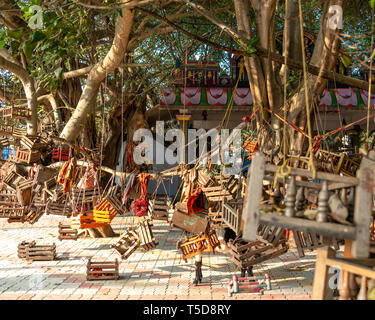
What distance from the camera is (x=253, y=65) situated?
280 inches

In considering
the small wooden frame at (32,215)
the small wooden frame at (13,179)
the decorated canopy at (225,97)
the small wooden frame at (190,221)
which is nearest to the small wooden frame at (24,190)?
the small wooden frame at (13,179)

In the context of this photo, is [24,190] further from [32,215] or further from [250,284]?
[250,284]

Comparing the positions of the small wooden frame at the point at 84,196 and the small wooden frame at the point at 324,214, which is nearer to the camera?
the small wooden frame at the point at 324,214

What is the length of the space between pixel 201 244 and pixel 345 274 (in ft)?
13.7

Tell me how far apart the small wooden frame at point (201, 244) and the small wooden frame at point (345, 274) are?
152 inches

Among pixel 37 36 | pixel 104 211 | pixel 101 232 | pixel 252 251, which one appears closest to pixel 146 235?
pixel 104 211

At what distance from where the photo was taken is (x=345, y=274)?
2621mm

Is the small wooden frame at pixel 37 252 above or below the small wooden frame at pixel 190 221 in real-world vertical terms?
below

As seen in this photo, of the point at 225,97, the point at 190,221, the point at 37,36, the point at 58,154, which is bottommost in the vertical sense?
the point at 190,221

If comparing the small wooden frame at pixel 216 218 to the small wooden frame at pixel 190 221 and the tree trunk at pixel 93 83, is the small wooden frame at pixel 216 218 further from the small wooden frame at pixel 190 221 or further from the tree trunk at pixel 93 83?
the tree trunk at pixel 93 83

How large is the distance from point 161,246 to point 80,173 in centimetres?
394

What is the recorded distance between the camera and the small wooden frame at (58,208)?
24.6 feet

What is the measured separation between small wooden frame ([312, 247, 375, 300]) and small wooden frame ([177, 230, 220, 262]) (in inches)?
152

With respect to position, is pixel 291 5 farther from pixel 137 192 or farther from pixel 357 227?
pixel 357 227
